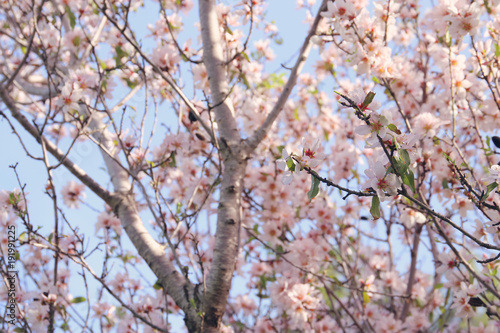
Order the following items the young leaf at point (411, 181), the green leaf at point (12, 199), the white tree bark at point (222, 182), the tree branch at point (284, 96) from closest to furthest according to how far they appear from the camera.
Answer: the young leaf at point (411, 181) < the white tree bark at point (222, 182) < the green leaf at point (12, 199) < the tree branch at point (284, 96)

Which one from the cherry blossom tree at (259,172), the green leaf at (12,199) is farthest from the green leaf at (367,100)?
the green leaf at (12,199)

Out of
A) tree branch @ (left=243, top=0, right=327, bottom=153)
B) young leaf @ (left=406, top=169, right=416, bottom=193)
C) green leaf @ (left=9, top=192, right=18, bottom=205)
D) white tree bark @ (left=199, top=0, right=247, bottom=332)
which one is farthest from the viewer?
tree branch @ (left=243, top=0, right=327, bottom=153)

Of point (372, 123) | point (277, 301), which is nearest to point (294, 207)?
point (277, 301)

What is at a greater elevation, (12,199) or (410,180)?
(12,199)

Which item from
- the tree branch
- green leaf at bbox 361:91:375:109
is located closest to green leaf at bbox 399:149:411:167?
green leaf at bbox 361:91:375:109

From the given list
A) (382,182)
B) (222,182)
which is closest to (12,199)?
(222,182)

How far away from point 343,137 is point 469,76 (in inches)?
49.4

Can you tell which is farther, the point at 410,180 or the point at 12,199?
the point at 12,199

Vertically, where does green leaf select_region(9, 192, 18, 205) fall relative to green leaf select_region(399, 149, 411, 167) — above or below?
above

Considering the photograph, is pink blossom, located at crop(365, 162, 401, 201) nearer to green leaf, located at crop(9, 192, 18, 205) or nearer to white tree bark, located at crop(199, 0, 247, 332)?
white tree bark, located at crop(199, 0, 247, 332)

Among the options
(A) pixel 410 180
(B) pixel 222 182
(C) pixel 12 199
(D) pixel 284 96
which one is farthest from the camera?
(D) pixel 284 96

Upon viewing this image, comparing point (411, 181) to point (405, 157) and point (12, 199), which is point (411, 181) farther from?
point (12, 199)

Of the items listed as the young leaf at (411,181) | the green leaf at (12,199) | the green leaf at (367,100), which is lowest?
the young leaf at (411,181)

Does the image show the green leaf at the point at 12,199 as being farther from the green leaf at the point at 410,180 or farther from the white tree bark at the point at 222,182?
the green leaf at the point at 410,180
